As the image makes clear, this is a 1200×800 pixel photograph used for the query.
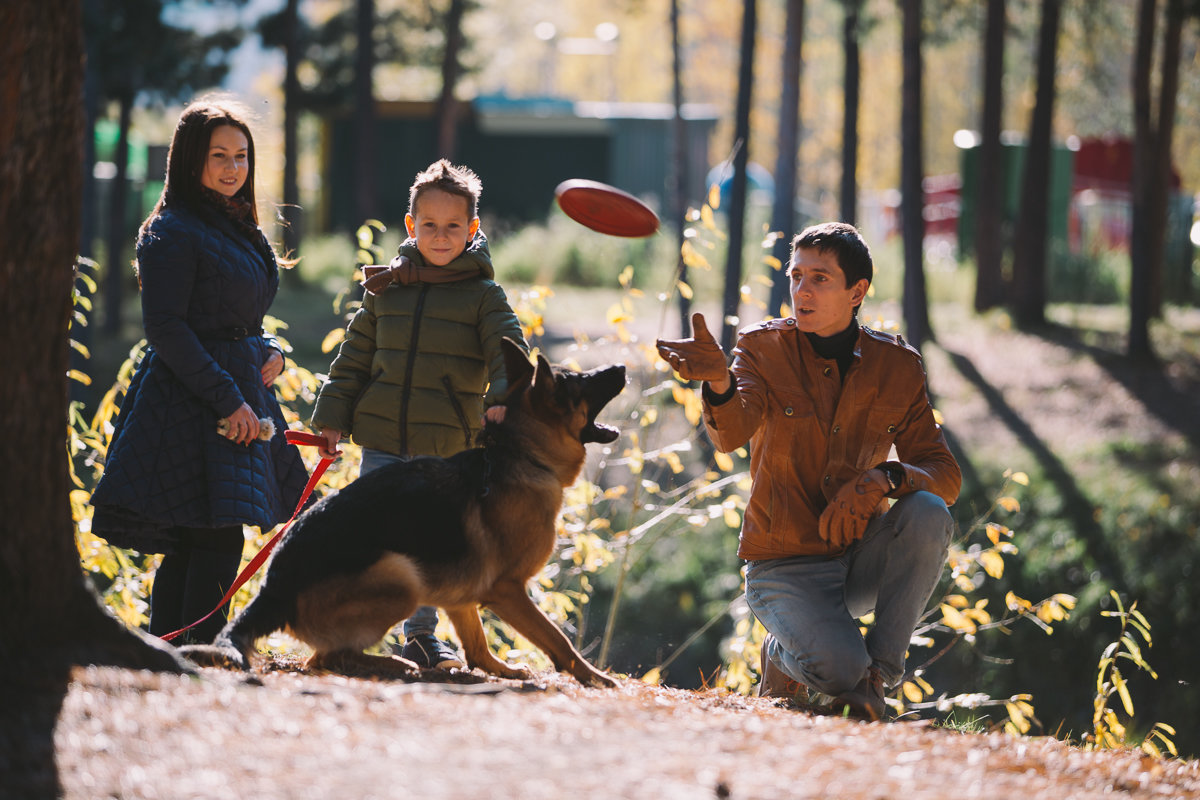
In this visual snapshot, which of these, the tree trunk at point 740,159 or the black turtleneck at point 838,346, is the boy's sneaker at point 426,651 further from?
the tree trunk at point 740,159

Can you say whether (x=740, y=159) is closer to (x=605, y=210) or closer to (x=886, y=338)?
(x=605, y=210)

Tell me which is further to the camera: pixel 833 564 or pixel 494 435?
pixel 833 564

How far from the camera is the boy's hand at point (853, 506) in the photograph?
184 inches

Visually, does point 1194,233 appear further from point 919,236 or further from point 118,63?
point 118,63

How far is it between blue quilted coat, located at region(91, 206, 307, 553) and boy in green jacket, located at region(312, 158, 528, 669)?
0.40 metres

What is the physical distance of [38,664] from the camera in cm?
335

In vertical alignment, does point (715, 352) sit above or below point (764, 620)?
above

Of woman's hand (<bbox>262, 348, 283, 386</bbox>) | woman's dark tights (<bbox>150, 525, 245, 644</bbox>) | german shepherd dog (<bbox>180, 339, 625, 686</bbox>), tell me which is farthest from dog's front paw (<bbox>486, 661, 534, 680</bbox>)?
woman's hand (<bbox>262, 348, 283, 386</bbox>)

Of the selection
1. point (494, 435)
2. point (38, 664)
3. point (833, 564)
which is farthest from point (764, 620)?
point (38, 664)

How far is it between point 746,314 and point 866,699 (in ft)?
68.5

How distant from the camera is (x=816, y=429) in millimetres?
4969

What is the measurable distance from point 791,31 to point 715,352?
16.4 metres

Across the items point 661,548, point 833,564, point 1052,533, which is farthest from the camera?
point 661,548

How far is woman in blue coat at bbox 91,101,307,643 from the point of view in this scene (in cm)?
471
